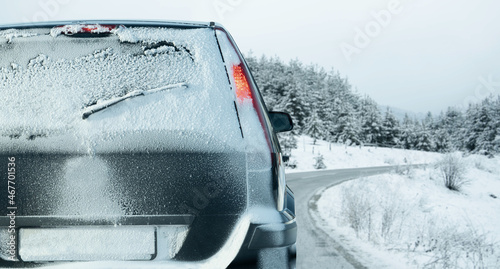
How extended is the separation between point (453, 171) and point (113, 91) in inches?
790

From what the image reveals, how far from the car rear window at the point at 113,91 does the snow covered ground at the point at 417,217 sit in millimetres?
3196

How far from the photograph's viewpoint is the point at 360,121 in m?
74.3

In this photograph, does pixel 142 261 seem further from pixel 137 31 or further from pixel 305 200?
pixel 305 200

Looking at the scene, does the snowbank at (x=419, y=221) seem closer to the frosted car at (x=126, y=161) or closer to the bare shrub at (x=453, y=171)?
the bare shrub at (x=453, y=171)

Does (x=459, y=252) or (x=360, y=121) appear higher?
(x=360, y=121)

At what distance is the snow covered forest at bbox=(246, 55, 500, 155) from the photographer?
57.2 meters

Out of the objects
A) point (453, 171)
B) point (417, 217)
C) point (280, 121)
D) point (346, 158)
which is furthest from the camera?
point (346, 158)

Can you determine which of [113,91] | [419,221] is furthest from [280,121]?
[419,221]

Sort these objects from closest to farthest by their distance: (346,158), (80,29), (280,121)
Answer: (80,29) < (280,121) < (346,158)

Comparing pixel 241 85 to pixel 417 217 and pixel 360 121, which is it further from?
pixel 360 121

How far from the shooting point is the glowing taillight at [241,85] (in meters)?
1.74

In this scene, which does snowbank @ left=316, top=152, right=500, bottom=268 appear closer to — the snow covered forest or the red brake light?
the red brake light

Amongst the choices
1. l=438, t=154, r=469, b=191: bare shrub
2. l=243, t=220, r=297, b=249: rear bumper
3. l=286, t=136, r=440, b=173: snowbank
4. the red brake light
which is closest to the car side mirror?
l=243, t=220, r=297, b=249: rear bumper

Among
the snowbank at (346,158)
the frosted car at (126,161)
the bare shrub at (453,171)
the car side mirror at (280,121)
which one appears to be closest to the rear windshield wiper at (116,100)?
the frosted car at (126,161)
